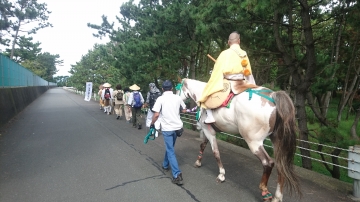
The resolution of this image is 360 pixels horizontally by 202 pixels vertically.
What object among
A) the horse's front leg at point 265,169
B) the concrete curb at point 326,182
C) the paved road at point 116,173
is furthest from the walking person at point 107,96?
the horse's front leg at point 265,169

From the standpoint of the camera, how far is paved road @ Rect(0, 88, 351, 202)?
13.1ft

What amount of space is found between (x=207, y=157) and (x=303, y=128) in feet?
8.81

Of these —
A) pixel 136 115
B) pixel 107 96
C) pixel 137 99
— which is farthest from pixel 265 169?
pixel 107 96

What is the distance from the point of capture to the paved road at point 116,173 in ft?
13.1

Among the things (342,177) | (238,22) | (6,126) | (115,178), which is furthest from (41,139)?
(342,177)

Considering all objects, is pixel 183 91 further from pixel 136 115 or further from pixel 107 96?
pixel 107 96

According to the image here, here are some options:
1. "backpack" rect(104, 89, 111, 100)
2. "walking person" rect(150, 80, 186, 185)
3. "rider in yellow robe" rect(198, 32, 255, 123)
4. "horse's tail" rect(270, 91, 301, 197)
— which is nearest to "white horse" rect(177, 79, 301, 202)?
"horse's tail" rect(270, 91, 301, 197)

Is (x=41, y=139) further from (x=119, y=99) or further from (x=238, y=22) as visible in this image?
(x=238, y=22)

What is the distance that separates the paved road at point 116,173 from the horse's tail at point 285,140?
0.55 metres

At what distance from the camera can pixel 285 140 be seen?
145 inches

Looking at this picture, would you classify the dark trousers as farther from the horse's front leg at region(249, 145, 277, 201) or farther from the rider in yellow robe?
the horse's front leg at region(249, 145, 277, 201)

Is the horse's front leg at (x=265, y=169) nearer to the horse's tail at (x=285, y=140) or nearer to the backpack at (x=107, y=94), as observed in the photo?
the horse's tail at (x=285, y=140)

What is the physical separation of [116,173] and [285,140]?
329 centimetres

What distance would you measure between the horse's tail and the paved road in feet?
1.81
